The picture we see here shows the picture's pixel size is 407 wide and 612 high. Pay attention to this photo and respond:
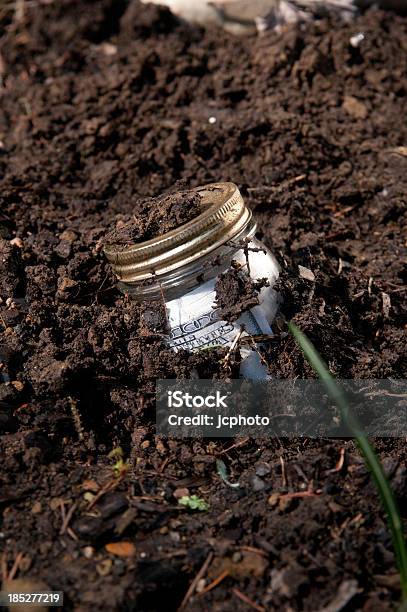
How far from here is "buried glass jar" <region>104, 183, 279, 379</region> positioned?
2.29 meters

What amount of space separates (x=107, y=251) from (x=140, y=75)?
174 cm

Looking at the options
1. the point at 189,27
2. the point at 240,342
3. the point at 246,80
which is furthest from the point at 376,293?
the point at 189,27

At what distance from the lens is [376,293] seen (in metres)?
2.80

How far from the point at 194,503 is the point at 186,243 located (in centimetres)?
77

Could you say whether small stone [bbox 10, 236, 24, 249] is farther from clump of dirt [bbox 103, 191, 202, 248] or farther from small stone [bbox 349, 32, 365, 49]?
small stone [bbox 349, 32, 365, 49]

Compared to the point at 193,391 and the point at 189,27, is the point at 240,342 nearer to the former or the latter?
the point at 193,391

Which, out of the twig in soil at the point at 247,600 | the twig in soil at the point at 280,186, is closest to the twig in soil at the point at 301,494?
the twig in soil at the point at 247,600

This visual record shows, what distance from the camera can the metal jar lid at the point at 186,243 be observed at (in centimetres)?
228

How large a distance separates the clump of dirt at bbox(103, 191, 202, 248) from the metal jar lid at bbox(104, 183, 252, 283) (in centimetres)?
3

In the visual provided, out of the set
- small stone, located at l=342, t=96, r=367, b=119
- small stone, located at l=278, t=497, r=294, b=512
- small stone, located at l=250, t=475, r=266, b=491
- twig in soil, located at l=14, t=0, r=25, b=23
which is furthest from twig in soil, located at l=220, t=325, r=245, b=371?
twig in soil, located at l=14, t=0, r=25, b=23

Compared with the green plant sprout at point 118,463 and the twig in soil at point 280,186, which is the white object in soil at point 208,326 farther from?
the twig in soil at point 280,186

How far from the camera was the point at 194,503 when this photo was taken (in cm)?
207

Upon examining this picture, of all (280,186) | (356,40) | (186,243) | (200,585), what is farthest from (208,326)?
(356,40)

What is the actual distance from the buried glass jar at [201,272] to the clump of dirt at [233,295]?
0.07ft
